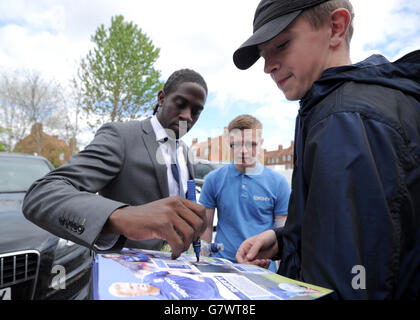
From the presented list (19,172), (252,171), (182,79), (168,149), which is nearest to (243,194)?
(252,171)

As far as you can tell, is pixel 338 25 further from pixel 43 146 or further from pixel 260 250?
pixel 43 146

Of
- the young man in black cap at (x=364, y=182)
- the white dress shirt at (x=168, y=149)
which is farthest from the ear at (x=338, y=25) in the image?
the white dress shirt at (x=168, y=149)

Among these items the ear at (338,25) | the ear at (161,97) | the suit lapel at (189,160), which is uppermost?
the ear at (338,25)

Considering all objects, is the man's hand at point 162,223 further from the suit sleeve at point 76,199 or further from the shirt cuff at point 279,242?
the shirt cuff at point 279,242

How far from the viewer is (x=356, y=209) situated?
656 millimetres

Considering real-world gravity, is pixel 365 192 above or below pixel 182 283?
above

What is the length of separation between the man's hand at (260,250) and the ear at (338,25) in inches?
36.3

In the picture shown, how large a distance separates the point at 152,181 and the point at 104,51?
20.2 metres

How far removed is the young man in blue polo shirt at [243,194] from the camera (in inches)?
106

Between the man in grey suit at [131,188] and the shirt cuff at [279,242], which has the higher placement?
the man in grey suit at [131,188]

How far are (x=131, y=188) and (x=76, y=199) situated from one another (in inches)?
18.7

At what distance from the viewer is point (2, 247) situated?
2467 mm

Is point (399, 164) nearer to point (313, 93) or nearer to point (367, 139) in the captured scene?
point (367, 139)
